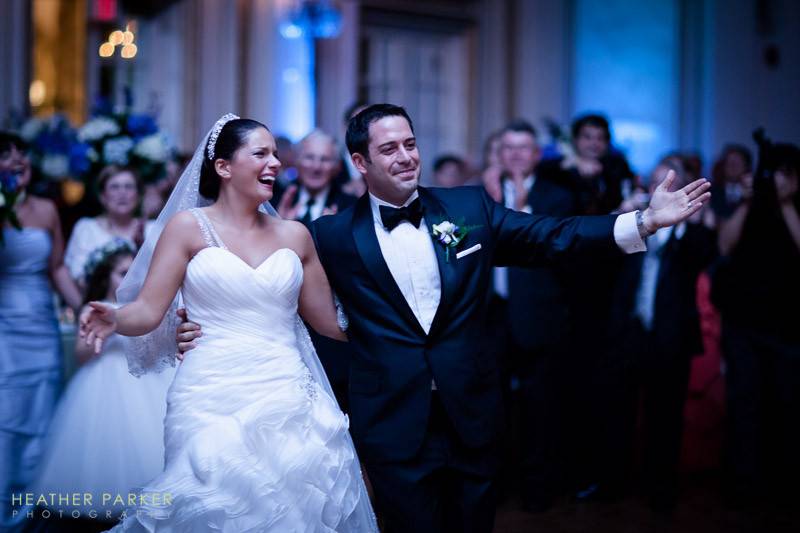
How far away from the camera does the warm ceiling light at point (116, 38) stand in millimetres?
8016

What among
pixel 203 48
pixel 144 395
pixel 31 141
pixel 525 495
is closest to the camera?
pixel 144 395

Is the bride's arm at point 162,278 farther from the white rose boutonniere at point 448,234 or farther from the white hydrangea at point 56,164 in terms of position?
the white hydrangea at point 56,164

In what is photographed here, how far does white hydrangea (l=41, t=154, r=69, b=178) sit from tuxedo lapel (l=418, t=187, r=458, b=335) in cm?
360

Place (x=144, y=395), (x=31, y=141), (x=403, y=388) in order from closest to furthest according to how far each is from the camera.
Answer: (x=403, y=388)
(x=144, y=395)
(x=31, y=141)

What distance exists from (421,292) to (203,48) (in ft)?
18.8

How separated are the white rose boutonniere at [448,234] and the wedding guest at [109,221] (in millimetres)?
2729

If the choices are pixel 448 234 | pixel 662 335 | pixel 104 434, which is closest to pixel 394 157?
pixel 448 234

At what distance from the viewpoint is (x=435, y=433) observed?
301 cm

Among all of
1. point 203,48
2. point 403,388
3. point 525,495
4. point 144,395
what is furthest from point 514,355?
point 203,48

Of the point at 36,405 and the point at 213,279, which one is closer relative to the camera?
the point at 213,279

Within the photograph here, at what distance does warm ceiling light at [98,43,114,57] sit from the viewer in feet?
25.8

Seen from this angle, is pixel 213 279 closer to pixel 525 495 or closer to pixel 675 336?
pixel 525 495

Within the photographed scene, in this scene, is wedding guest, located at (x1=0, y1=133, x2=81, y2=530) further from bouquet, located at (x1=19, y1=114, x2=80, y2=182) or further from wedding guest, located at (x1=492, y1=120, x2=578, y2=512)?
wedding guest, located at (x1=492, y1=120, x2=578, y2=512)

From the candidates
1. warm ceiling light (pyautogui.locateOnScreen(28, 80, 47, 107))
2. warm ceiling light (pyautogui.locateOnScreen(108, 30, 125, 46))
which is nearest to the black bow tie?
warm ceiling light (pyautogui.locateOnScreen(108, 30, 125, 46))
